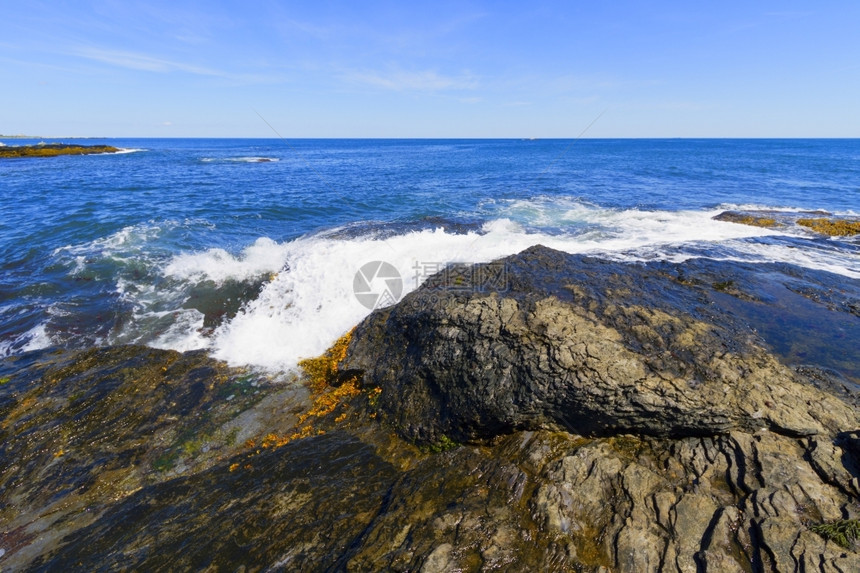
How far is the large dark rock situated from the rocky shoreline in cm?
4

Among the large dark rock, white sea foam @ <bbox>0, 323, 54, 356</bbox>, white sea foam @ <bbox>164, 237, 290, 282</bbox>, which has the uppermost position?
the large dark rock

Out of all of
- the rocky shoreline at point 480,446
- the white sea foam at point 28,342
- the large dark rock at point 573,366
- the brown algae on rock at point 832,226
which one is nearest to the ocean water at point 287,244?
the white sea foam at point 28,342

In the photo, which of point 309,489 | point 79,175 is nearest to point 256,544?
point 309,489

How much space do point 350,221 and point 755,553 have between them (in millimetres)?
23135

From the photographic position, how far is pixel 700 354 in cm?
676

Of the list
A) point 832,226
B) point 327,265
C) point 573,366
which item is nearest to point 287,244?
point 327,265

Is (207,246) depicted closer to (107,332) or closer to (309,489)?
(107,332)

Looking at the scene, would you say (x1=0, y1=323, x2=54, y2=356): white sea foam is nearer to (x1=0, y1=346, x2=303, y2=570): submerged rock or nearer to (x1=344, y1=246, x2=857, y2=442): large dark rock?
(x1=0, y1=346, x2=303, y2=570): submerged rock

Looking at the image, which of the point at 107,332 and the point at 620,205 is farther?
the point at 620,205

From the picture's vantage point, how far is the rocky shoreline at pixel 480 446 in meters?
4.88

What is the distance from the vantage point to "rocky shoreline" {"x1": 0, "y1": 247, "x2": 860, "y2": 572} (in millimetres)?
4879

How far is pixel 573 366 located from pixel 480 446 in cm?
219
